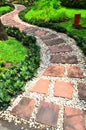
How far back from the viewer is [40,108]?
215 inches

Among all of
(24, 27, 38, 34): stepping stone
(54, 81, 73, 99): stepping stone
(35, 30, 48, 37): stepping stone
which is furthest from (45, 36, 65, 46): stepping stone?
(54, 81, 73, 99): stepping stone

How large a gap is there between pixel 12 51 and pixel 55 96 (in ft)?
11.4

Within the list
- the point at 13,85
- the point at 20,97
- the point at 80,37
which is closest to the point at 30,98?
the point at 20,97

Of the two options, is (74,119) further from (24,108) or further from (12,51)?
(12,51)

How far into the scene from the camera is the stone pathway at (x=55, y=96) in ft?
16.4

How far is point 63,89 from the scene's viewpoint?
621 centimetres

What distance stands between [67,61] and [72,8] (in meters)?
10.5

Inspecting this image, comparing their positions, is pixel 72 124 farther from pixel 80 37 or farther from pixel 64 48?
pixel 80 37

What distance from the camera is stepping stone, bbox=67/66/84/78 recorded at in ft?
22.7

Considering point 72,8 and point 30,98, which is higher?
point 30,98

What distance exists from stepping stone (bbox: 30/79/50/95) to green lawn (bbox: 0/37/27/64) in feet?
5.42

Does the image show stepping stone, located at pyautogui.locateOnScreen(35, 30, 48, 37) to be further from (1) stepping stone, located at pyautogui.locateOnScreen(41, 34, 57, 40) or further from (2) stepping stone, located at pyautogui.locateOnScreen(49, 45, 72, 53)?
(2) stepping stone, located at pyautogui.locateOnScreen(49, 45, 72, 53)

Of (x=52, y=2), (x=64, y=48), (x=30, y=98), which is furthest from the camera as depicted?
(x=52, y=2)

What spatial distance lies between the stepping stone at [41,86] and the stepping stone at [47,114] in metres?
0.64
